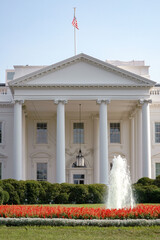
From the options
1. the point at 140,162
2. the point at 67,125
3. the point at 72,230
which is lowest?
the point at 72,230

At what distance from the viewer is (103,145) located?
33688 mm

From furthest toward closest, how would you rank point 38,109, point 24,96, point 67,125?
point 67,125
point 38,109
point 24,96

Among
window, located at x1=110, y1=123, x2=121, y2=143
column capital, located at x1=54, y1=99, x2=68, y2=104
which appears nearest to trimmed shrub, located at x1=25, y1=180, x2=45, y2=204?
column capital, located at x1=54, y1=99, x2=68, y2=104

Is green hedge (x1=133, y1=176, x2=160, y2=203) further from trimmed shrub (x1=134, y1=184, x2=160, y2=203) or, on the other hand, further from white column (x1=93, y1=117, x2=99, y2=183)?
white column (x1=93, y1=117, x2=99, y2=183)

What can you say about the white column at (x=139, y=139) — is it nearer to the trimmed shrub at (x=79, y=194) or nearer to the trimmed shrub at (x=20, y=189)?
the trimmed shrub at (x=79, y=194)

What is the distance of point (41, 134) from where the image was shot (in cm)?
4178

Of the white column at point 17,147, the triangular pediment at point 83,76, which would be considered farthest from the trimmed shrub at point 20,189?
the triangular pediment at point 83,76

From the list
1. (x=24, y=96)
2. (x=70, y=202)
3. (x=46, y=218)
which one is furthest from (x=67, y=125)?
(x=46, y=218)

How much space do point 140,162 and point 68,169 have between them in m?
8.33

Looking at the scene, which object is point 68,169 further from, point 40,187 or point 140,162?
point 40,187

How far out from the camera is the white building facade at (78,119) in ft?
111

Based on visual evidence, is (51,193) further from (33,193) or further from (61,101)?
(61,101)

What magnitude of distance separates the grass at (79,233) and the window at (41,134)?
27468 millimetres

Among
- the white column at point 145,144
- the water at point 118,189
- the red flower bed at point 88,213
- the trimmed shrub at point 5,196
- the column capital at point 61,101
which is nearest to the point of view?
the red flower bed at point 88,213
